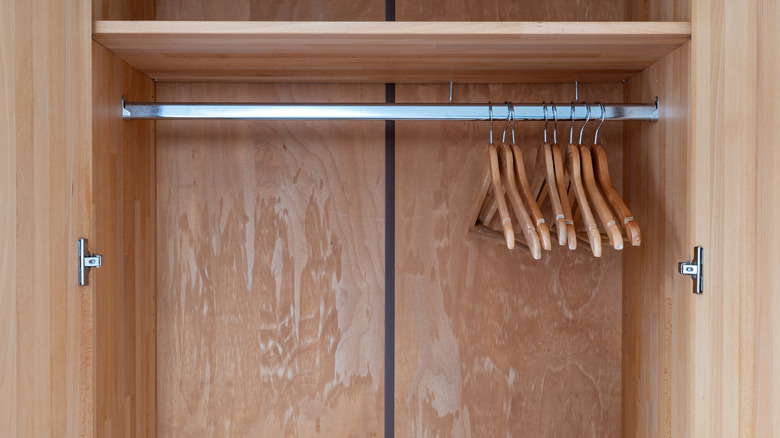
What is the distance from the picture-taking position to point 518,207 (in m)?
1.28

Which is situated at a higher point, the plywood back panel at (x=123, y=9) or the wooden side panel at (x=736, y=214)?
the plywood back panel at (x=123, y=9)

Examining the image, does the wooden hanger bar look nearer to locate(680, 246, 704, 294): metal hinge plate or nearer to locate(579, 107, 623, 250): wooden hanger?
locate(579, 107, 623, 250): wooden hanger

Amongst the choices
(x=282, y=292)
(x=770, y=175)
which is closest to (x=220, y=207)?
(x=282, y=292)

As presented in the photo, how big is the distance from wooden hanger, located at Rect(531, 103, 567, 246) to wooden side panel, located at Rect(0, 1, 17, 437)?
1001mm

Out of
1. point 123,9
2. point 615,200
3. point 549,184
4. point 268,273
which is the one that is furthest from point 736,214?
point 123,9

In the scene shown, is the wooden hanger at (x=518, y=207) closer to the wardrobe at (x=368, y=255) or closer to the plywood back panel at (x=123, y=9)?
the wardrobe at (x=368, y=255)

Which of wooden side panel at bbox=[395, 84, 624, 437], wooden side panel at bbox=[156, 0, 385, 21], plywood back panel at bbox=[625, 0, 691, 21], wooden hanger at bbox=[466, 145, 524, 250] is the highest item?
wooden side panel at bbox=[156, 0, 385, 21]

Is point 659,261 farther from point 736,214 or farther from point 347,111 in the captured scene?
point 347,111

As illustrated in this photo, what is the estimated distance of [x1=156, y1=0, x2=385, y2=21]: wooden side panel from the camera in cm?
163

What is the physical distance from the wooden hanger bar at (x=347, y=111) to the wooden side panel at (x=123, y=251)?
0.10 m

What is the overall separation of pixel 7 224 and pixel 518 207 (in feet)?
3.12

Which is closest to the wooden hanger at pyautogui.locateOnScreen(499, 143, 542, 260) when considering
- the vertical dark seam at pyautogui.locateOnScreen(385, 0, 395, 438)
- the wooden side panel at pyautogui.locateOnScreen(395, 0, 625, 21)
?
the vertical dark seam at pyautogui.locateOnScreen(385, 0, 395, 438)

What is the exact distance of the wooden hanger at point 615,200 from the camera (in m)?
1.21

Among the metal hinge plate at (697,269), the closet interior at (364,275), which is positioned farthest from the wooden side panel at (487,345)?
the metal hinge plate at (697,269)
